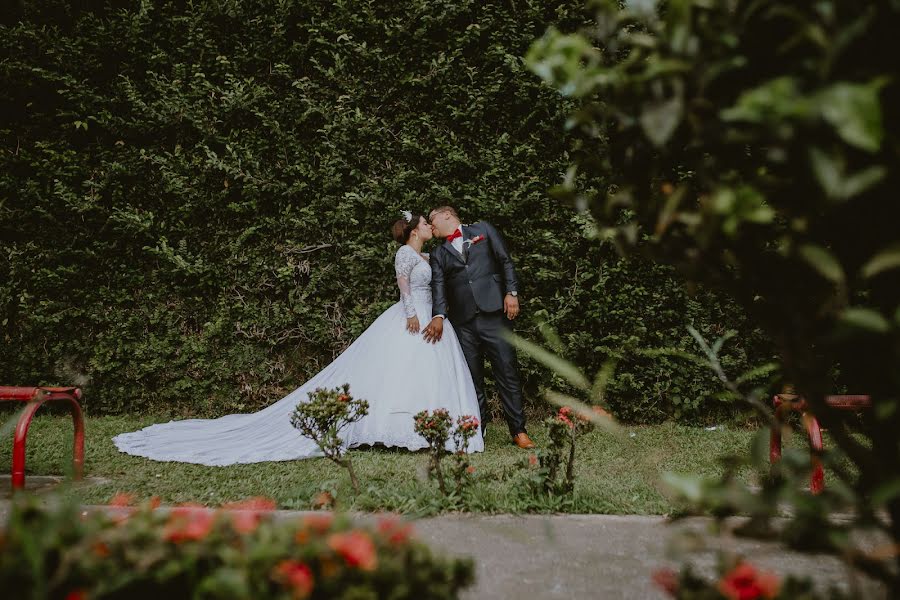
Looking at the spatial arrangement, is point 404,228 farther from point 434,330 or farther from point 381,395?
point 381,395

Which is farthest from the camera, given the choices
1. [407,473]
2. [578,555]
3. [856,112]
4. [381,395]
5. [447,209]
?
[447,209]

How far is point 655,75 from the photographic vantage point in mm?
1039

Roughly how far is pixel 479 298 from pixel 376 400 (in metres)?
1.29

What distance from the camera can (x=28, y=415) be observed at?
11.5 feet

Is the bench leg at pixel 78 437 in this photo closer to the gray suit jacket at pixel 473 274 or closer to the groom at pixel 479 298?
the groom at pixel 479 298

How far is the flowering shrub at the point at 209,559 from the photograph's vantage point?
2.89 feet

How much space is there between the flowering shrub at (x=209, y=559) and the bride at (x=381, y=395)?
3.96m

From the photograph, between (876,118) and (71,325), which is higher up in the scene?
(71,325)

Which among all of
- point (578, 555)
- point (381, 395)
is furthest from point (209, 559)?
point (381, 395)

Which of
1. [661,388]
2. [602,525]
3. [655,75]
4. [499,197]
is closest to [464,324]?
[499,197]

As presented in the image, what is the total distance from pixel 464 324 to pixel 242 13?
13.0 ft

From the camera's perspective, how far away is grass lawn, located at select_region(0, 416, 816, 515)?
3279 millimetres

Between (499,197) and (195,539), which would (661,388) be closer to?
(499,197)

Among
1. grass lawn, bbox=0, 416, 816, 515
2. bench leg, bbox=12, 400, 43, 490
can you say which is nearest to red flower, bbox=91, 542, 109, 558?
grass lawn, bbox=0, 416, 816, 515
